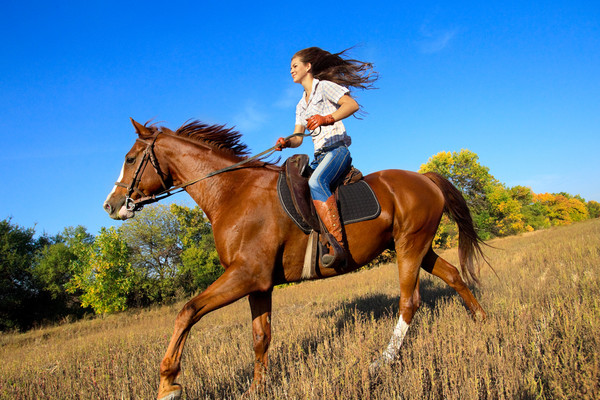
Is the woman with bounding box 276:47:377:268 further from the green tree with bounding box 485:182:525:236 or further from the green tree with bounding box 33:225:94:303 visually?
the green tree with bounding box 485:182:525:236

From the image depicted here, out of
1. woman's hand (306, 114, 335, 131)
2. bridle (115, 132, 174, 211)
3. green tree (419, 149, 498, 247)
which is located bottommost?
bridle (115, 132, 174, 211)

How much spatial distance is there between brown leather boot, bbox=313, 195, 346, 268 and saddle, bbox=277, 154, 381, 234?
11 cm

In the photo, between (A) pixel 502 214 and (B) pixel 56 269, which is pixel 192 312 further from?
(A) pixel 502 214

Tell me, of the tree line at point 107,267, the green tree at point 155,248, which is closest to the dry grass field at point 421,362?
the tree line at point 107,267

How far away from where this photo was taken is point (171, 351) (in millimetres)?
2654

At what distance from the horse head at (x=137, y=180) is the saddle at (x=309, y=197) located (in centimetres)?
149

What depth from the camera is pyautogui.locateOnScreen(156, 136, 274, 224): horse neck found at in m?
3.55

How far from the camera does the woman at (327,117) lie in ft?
11.0

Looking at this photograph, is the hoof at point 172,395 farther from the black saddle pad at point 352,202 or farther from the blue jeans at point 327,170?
the blue jeans at point 327,170

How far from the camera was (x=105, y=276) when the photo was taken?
77.3 ft

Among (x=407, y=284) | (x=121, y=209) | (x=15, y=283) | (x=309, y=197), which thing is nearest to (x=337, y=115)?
(x=309, y=197)

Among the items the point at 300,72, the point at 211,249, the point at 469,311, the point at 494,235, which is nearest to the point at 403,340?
the point at 469,311

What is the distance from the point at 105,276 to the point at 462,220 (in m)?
25.7

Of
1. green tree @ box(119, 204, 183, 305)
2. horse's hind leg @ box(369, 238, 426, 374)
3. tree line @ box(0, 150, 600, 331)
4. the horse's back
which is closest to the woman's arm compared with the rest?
the horse's back
